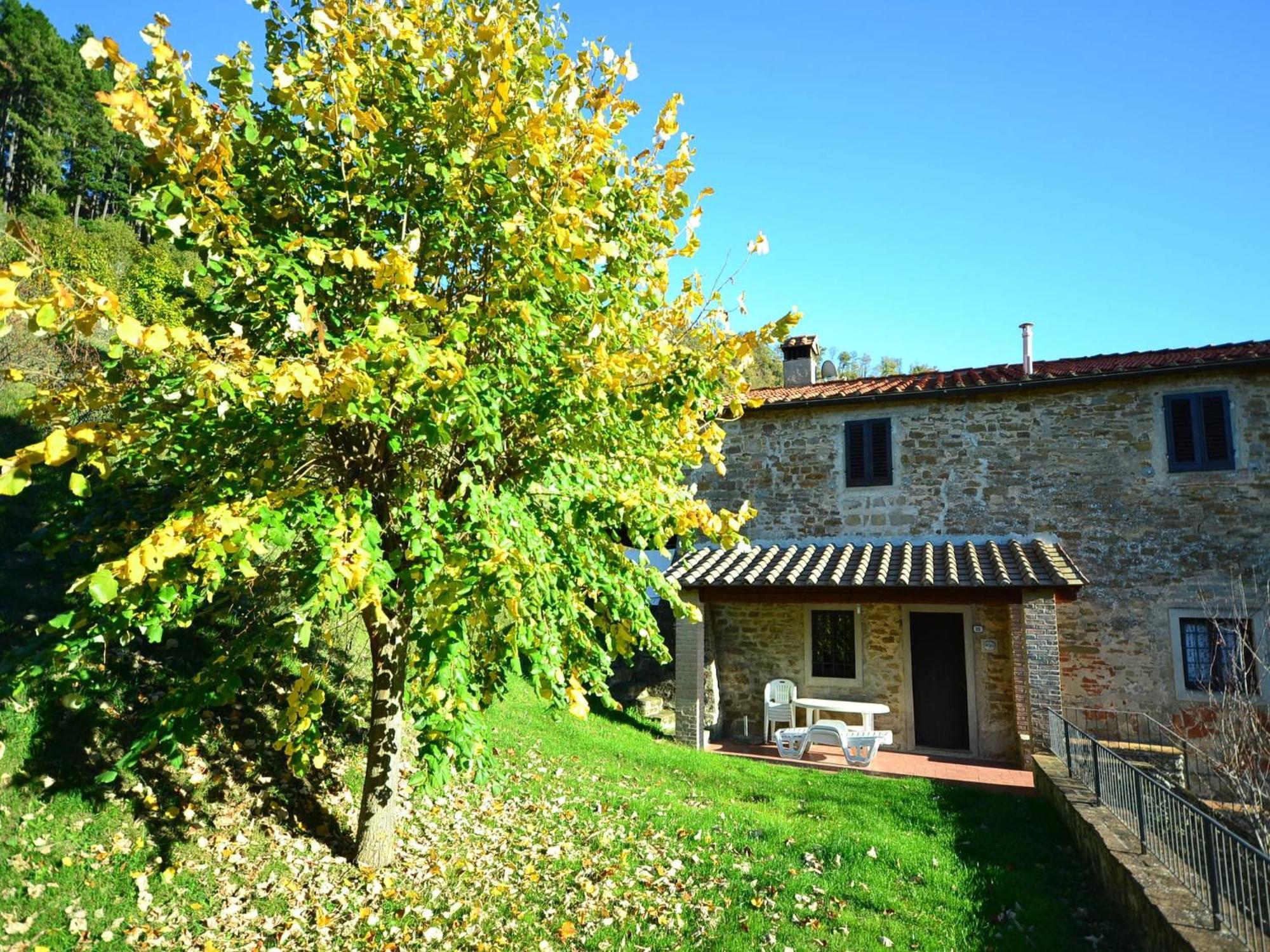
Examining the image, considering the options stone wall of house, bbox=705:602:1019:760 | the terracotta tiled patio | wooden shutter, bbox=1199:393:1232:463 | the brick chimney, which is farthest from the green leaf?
the brick chimney

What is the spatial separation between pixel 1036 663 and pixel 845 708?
2913mm

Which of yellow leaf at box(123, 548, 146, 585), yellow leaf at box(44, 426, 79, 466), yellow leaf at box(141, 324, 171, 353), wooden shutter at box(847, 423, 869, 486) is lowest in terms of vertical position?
yellow leaf at box(123, 548, 146, 585)

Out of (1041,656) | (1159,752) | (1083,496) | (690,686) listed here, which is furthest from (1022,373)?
(690,686)

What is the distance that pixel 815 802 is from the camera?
884 centimetres

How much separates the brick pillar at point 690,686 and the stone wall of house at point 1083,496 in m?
1.92

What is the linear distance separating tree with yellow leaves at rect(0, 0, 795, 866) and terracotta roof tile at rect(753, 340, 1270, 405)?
8.97 meters

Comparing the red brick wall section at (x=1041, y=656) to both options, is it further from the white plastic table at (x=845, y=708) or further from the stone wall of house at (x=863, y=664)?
the white plastic table at (x=845, y=708)

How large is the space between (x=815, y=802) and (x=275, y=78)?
9014mm

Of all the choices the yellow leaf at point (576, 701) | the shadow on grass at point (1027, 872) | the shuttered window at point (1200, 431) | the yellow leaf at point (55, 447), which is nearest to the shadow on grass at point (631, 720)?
the shadow on grass at point (1027, 872)

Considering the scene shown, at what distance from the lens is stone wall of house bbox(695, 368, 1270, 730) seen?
11680mm

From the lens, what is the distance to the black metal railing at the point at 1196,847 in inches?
167

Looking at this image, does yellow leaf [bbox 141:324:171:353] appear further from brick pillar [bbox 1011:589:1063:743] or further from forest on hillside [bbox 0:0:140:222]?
forest on hillside [bbox 0:0:140:222]

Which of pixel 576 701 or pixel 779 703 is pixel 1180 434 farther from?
pixel 576 701

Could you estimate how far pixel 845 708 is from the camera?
11.6 meters
